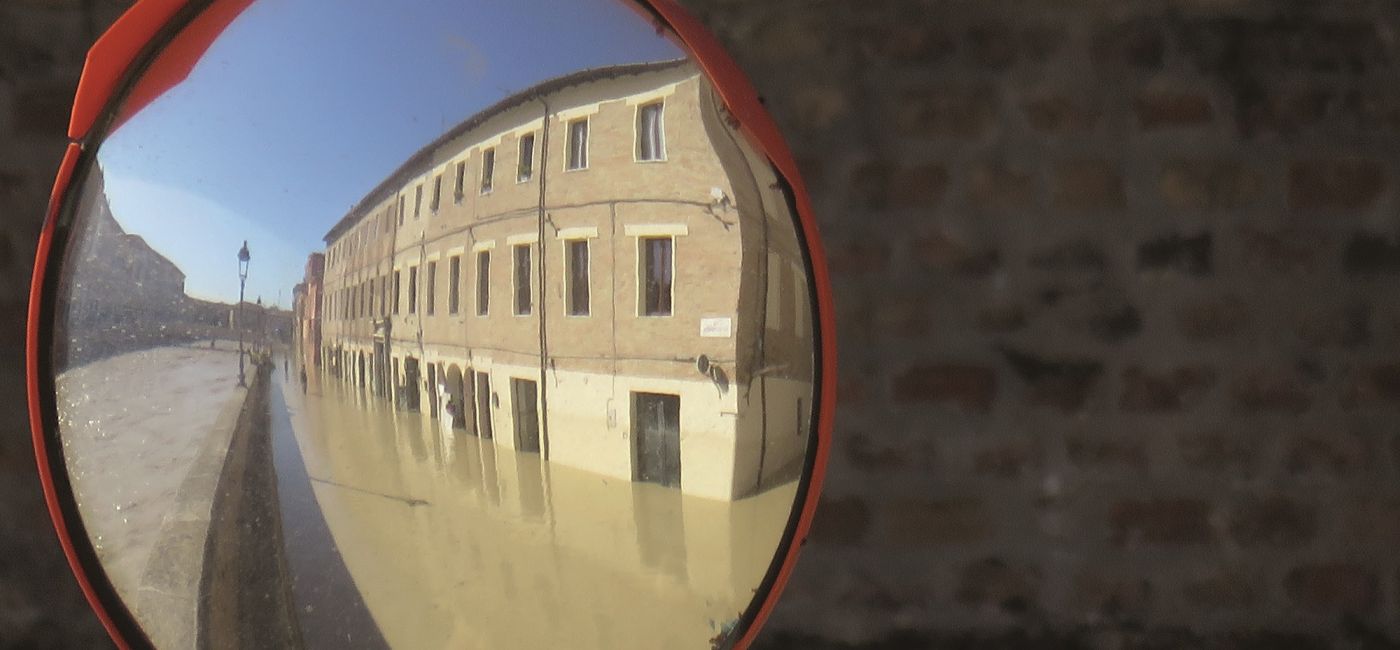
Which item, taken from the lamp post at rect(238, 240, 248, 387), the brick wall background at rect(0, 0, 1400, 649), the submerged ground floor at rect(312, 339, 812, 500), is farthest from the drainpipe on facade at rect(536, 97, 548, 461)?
the brick wall background at rect(0, 0, 1400, 649)

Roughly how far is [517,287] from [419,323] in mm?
86

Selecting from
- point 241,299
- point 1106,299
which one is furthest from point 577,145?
point 1106,299

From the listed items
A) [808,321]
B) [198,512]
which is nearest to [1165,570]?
[808,321]

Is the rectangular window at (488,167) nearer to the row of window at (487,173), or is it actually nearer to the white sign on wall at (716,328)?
the row of window at (487,173)

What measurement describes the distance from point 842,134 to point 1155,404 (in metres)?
0.64

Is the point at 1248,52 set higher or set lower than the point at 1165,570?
higher

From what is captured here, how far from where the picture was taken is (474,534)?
667 millimetres

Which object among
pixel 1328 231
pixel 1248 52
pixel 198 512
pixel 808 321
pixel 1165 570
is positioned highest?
pixel 1248 52

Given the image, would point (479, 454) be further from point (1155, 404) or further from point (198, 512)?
point (1155, 404)

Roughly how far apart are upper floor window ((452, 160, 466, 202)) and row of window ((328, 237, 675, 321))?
5 centimetres

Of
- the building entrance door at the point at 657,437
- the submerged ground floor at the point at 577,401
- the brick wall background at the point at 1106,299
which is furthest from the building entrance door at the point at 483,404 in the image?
the brick wall background at the point at 1106,299

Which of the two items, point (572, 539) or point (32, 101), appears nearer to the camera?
point (572, 539)

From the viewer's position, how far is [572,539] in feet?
2.22

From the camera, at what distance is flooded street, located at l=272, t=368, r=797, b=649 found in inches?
26.0
